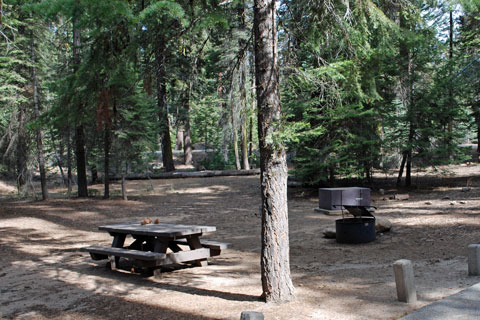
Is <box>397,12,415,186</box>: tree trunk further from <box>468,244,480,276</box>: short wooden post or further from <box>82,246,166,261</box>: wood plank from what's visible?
<box>82,246,166,261</box>: wood plank

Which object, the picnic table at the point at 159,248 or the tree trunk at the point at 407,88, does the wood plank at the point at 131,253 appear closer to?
the picnic table at the point at 159,248

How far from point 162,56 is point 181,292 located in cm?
370

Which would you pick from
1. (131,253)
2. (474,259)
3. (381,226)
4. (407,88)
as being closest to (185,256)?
(131,253)

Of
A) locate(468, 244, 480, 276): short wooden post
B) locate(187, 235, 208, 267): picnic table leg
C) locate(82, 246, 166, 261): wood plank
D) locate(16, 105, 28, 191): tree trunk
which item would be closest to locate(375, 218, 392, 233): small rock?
locate(468, 244, 480, 276): short wooden post

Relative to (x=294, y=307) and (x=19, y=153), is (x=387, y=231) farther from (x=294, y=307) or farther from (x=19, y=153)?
(x=19, y=153)

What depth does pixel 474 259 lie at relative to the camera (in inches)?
248

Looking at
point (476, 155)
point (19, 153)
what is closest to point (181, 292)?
point (19, 153)

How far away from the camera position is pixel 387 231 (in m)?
10.4

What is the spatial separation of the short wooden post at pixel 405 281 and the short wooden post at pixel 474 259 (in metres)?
1.48

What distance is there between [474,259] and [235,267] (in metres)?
4.03

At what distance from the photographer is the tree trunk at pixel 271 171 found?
573 centimetres

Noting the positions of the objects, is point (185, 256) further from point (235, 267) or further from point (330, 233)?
point (330, 233)

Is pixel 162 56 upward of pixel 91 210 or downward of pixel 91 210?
upward

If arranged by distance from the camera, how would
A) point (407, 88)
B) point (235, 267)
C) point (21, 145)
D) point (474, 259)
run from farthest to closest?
point (21, 145), point (407, 88), point (235, 267), point (474, 259)
